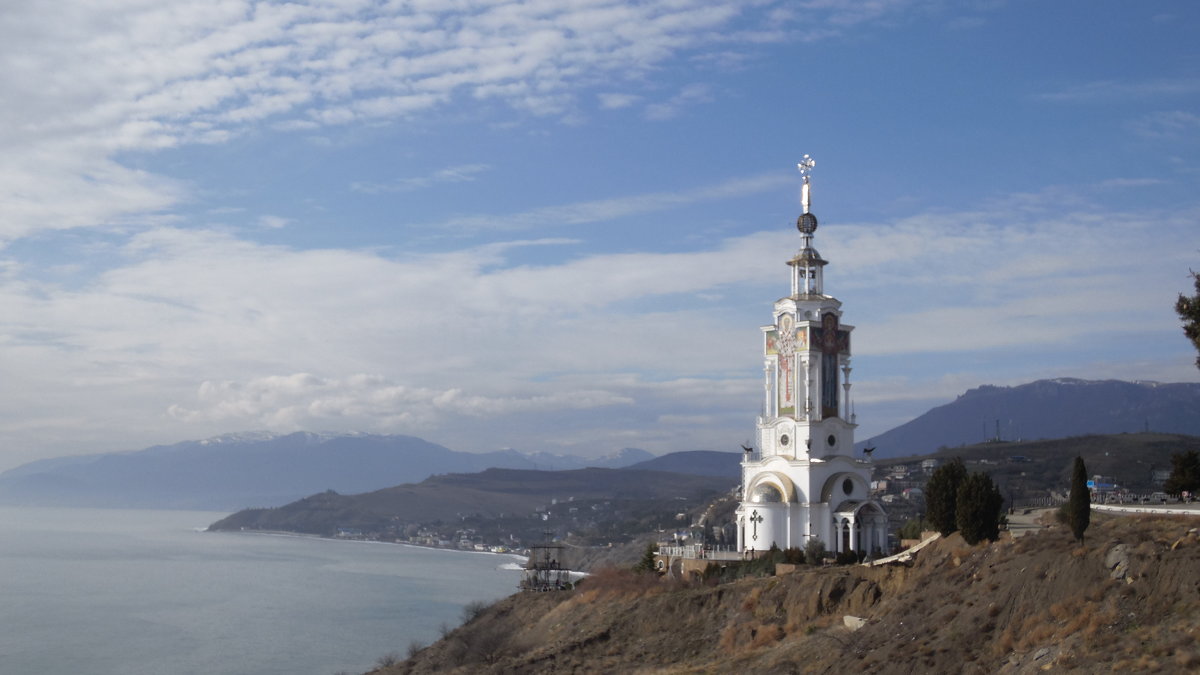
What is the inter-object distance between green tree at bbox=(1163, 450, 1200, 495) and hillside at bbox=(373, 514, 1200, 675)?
278 inches

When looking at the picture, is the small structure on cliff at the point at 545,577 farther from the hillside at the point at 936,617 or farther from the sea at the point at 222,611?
the sea at the point at 222,611

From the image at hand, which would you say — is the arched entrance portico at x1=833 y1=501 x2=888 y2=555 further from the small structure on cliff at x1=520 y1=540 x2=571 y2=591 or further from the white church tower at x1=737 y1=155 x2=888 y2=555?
the small structure on cliff at x1=520 y1=540 x2=571 y2=591

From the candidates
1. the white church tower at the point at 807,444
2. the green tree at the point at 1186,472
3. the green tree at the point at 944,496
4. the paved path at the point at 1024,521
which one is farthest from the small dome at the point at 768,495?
the green tree at the point at 1186,472

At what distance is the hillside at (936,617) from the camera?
24.3 m

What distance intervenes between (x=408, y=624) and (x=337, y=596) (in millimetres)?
24768

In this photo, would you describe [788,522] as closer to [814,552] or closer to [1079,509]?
[814,552]

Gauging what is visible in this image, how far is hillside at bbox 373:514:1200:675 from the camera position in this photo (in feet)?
79.7

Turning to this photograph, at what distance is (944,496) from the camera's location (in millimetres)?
37344

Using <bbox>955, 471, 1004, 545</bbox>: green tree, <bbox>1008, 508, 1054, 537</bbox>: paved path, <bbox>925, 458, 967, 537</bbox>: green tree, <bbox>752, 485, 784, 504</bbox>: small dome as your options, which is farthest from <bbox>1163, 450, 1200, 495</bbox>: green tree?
<bbox>752, 485, 784, 504</bbox>: small dome

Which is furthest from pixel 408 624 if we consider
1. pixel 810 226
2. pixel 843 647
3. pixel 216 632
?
pixel 843 647

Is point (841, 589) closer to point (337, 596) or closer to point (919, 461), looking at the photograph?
point (337, 596)

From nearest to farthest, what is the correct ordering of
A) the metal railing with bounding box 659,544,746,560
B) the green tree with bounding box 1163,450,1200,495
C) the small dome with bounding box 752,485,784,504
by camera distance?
1. the green tree with bounding box 1163,450,1200,495
2. the metal railing with bounding box 659,544,746,560
3. the small dome with bounding box 752,485,784,504

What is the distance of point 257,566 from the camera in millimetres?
157625

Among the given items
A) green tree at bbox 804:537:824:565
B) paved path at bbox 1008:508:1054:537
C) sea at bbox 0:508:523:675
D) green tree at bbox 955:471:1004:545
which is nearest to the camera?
green tree at bbox 955:471:1004:545
